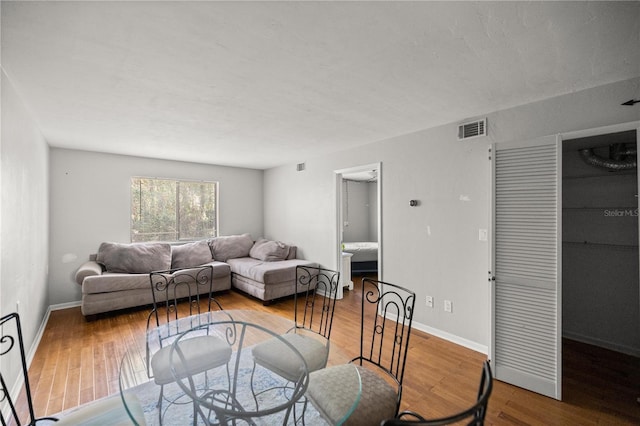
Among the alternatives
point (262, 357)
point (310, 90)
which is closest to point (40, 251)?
point (262, 357)

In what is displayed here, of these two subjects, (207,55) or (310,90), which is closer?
(207,55)

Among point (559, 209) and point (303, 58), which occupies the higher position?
point (303, 58)

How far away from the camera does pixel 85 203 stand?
14.7 ft

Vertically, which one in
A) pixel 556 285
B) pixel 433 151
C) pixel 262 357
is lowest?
pixel 262 357

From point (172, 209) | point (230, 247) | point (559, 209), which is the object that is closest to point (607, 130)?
point (559, 209)

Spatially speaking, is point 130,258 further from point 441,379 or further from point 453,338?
point 453,338

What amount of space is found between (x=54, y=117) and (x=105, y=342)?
2.41 meters

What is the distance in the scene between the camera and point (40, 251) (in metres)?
3.34

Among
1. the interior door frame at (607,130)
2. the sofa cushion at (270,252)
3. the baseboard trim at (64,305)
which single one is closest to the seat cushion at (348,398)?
the interior door frame at (607,130)

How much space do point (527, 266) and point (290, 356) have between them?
2.00m

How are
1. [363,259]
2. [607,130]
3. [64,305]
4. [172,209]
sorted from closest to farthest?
1. [607,130]
2. [64,305]
3. [172,209]
4. [363,259]

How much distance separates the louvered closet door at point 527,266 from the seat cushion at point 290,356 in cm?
162

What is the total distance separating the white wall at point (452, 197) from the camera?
7.84ft

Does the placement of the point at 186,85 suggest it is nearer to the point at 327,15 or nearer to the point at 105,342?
the point at 327,15
